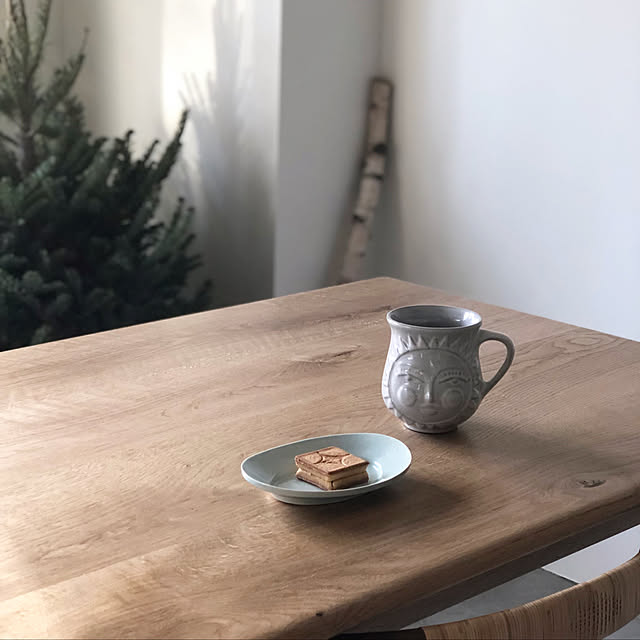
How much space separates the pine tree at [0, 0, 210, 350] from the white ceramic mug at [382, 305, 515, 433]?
1533 mm

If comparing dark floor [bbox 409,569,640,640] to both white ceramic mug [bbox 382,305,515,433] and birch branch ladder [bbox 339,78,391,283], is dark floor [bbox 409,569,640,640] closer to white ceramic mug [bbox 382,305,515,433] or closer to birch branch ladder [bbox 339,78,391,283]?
birch branch ladder [bbox 339,78,391,283]

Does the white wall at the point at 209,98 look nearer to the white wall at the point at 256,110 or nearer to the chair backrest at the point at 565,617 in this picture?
the white wall at the point at 256,110

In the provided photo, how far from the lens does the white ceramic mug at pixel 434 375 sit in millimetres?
1060

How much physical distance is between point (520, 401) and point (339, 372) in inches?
9.7

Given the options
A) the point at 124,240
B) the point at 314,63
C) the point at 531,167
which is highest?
the point at 314,63

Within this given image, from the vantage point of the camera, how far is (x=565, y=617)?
2.40 feet

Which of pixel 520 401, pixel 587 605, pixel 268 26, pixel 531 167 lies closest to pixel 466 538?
pixel 587 605

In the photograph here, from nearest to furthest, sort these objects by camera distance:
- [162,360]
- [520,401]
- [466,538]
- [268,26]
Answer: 1. [466,538]
2. [520,401]
3. [162,360]
4. [268,26]

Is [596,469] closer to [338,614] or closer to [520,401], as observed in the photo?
[520,401]

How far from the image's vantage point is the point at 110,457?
1.01 m

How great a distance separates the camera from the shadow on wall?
9.19 ft

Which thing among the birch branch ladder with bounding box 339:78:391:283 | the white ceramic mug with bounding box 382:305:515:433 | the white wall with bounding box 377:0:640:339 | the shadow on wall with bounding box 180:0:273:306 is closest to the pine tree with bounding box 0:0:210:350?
the shadow on wall with bounding box 180:0:273:306

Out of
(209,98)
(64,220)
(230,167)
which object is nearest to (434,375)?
(64,220)

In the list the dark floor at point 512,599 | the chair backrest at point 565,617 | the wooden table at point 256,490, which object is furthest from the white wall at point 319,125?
the chair backrest at point 565,617
